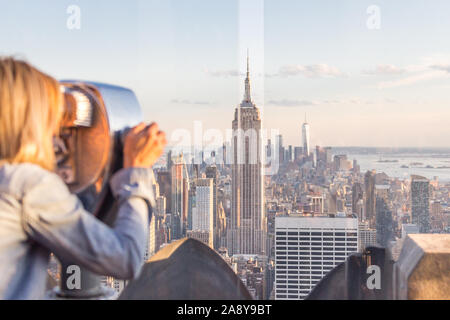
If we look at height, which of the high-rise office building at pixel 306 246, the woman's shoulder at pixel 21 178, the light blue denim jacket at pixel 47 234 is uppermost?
the woman's shoulder at pixel 21 178

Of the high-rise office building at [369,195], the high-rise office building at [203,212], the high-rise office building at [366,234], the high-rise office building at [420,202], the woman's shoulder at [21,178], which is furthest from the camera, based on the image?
the high-rise office building at [369,195]

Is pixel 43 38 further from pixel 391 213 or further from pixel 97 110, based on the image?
pixel 391 213

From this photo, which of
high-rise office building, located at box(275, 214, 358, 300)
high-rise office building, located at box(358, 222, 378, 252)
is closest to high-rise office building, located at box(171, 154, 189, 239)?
high-rise office building, located at box(275, 214, 358, 300)

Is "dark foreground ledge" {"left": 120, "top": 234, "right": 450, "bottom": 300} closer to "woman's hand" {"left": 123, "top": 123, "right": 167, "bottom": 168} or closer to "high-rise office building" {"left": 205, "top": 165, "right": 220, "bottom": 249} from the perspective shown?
"woman's hand" {"left": 123, "top": 123, "right": 167, "bottom": 168}

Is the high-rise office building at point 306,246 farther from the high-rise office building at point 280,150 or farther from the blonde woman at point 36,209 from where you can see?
the blonde woman at point 36,209

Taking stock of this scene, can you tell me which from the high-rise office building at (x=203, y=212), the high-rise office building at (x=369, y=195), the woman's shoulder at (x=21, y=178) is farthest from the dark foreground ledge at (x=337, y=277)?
the high-rise office building at (x=369, y=195)

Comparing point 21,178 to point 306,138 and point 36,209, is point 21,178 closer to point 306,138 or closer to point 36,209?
point 36,209

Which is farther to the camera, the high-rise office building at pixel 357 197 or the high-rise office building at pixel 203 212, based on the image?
the high-rise office building at pixel 357 197
